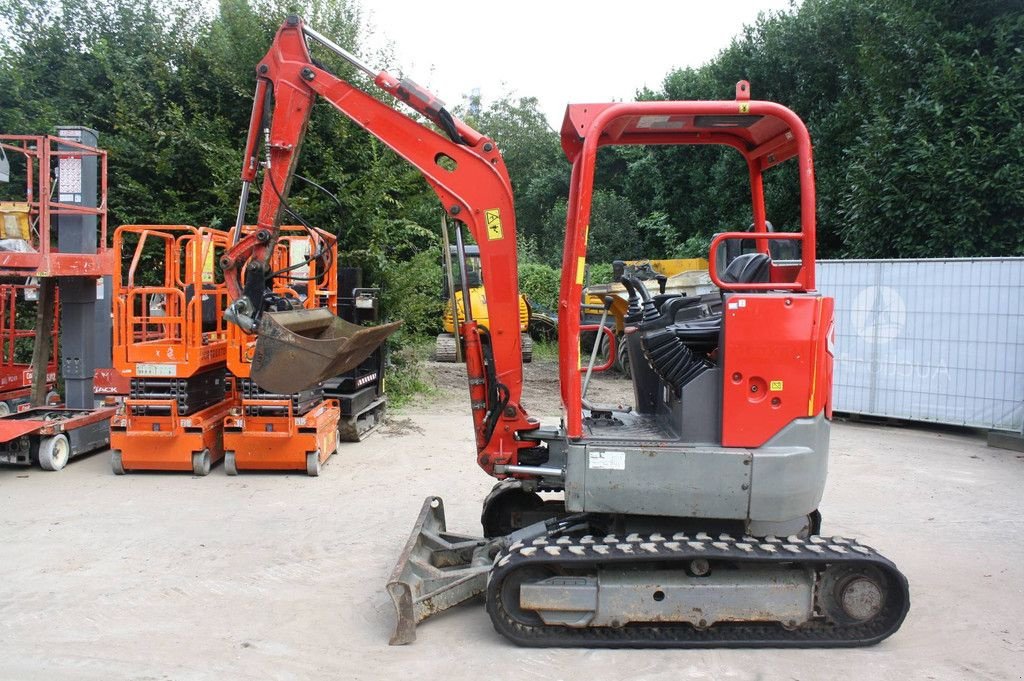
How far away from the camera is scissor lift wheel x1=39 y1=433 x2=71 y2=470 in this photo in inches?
310

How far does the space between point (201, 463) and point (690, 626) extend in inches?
218

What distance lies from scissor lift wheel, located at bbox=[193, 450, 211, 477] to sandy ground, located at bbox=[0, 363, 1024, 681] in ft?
0.35

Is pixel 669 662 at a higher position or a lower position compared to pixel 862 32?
lower

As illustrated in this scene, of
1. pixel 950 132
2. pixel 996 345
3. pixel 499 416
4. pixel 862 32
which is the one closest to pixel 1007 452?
pixel 996 345

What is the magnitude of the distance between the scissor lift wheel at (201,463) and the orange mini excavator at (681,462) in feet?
12.4

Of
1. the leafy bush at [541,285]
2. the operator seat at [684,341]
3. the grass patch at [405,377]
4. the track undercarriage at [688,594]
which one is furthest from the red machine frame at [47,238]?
the leafy bush at [541,285]

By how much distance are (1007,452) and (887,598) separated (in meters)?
6.37

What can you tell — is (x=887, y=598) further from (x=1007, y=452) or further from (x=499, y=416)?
(x=1007, y=452)

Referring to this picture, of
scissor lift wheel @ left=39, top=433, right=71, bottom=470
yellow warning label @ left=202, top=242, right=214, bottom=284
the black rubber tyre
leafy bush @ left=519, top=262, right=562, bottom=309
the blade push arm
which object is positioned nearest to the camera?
the blade push arm

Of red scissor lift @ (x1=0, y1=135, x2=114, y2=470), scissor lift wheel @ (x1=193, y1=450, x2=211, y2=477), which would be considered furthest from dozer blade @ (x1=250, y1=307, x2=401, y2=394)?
red scissor lift @ (x1=0, y1=135, x2=114, y2=470)

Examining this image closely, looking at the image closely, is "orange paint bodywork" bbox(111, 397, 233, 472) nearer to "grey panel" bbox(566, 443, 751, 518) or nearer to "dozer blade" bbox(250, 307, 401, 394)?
"dozer blade" bbox(250, 307, 401, 394)

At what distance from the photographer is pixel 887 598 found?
160 inches

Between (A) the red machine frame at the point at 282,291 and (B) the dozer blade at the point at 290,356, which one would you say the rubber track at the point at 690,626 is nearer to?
(B) the dozer blade at the point at 290,356

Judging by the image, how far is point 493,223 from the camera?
459 cm
